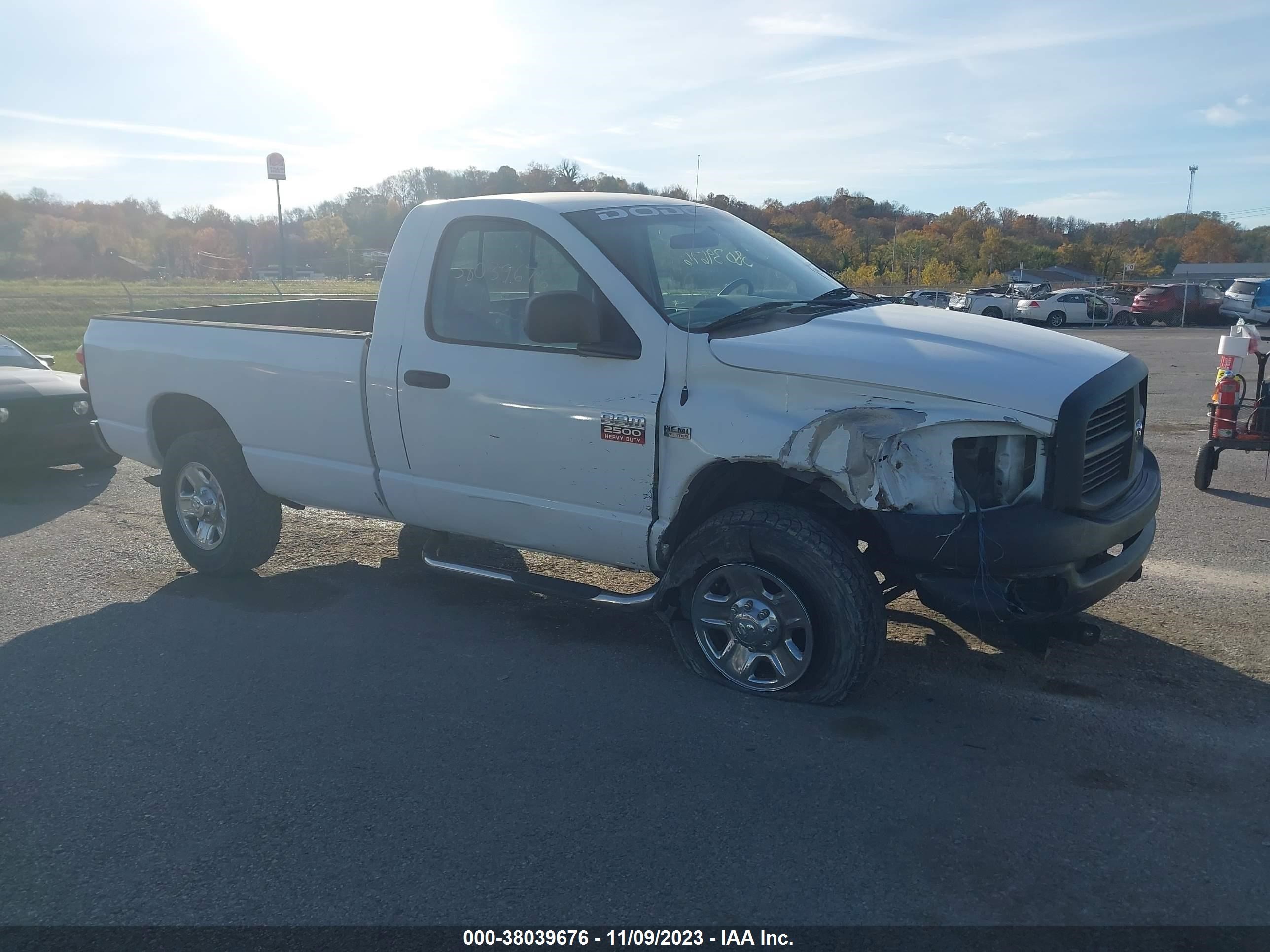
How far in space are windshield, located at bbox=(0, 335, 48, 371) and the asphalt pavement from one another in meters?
4.71

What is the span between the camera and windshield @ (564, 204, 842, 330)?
4.64 metres

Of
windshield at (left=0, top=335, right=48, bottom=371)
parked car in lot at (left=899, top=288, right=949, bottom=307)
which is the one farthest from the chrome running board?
parked car in lot at (left=899, top=288, right=949, bottom=307)

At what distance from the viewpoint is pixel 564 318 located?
4410mm

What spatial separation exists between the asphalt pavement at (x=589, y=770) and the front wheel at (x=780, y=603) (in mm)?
150

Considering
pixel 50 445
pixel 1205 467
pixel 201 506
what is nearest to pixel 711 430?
pixel 201 506

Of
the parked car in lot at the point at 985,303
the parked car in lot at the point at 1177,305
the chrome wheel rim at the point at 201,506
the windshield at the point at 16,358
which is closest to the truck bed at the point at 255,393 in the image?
the chrome wheel rim at the point at 201,506

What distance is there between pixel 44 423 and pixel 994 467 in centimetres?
808

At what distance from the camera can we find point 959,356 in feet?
13.2

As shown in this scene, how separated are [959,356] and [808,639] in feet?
4.16

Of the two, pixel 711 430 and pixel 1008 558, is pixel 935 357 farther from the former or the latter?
pixel 711 430

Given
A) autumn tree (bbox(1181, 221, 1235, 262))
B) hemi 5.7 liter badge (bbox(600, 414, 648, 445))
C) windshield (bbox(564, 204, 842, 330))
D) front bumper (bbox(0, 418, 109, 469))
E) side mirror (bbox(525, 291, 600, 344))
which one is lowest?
front bumper (bbox(0, 418, 109, 469))

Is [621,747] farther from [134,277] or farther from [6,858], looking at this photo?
[134,277]

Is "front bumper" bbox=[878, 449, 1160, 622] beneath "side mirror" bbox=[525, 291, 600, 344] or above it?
beneath

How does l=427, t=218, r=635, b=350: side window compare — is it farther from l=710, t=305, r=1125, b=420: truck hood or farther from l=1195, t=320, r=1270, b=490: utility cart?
l=1195, t=320, r=1270, b=490: utility cart
